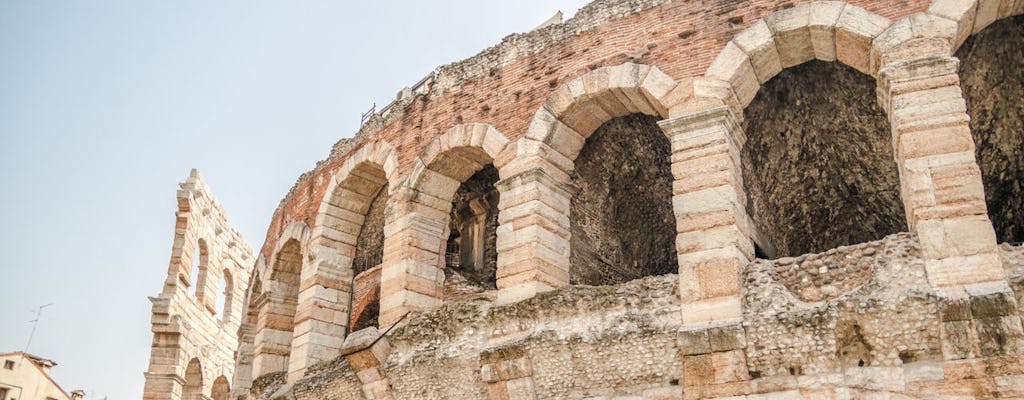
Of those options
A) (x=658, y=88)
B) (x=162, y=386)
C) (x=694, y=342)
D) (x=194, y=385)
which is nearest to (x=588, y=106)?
(x=658, y=88)

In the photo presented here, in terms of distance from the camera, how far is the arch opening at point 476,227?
10922mm

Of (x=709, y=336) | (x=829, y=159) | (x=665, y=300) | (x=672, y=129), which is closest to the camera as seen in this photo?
(x=709, y=336)

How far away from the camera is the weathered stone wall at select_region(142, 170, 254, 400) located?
51.8 ft

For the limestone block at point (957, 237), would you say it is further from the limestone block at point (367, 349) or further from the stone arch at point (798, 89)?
the limestone block at point (367, 349)

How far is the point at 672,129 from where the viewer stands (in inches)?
306

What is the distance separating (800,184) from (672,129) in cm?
259

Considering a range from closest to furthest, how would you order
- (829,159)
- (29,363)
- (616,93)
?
(616,93)
(829,159)
(29,363)

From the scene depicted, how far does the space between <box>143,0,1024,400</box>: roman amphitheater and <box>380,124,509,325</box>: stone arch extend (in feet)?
0.08

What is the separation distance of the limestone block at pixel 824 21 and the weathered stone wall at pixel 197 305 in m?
12.4

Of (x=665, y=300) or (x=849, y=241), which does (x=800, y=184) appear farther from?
(x=665, y=300)

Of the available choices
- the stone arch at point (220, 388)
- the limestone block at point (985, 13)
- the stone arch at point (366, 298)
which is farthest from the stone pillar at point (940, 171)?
the stone arch at point (220, 388)

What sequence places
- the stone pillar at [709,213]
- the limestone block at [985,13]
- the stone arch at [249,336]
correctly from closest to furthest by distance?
the stone pillar at [709,213]
the limestone block at [985,13]
the stone arch at [249,336]

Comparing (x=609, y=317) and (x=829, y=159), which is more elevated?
(x=829, y=159)

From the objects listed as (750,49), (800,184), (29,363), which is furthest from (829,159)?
(29,363)
